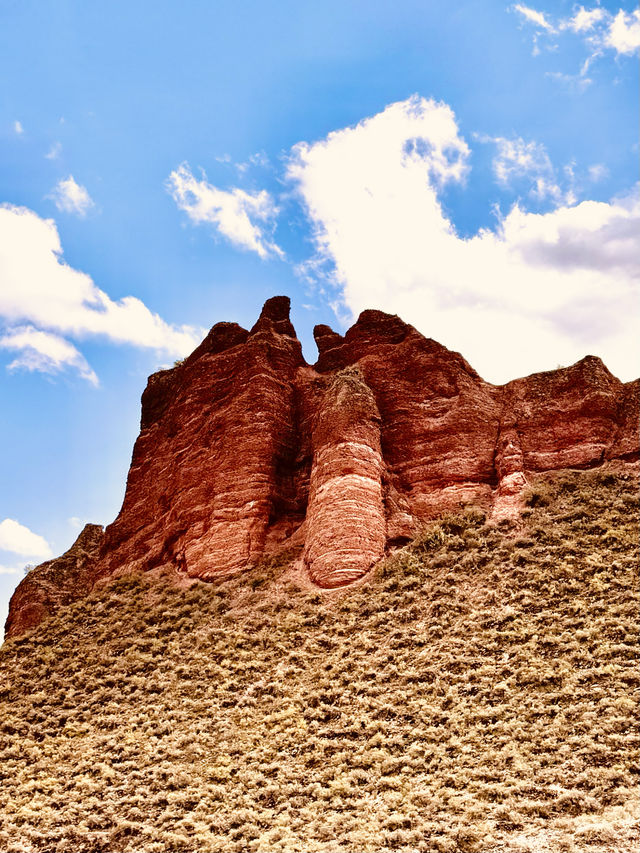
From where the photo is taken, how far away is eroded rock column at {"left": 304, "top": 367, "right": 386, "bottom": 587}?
2169cm

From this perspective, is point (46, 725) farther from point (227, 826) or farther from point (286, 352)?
point (286, 352)

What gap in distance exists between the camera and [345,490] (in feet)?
74.2

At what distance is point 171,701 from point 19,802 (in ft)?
13.8

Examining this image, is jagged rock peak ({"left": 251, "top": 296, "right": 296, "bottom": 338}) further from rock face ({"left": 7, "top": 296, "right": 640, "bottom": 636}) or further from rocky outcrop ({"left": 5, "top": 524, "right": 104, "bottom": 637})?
rocky outcrop ({"left": 5, "top": 524, "right": 104, "bottom": 637})

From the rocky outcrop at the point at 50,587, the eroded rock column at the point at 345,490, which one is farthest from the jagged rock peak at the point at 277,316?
the rocky outcrop at the point at 50,587

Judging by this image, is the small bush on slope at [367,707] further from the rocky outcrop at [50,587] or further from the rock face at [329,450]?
the rocky outcrop at [50,587]

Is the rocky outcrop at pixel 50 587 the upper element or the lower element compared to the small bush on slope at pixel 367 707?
upper

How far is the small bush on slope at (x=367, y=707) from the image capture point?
1248 centimetres

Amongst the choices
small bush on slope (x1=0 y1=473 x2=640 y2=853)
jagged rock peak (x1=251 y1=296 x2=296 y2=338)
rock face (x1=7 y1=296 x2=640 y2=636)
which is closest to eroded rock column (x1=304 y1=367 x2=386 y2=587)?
rock face (x1=7 y1=296 x2=640 y2=636)

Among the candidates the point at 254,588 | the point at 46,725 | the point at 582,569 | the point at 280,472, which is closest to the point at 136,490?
the point at 280,472

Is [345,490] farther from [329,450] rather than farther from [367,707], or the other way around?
[367,707]

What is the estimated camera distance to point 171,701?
744 inches

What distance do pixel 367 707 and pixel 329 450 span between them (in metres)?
9.67

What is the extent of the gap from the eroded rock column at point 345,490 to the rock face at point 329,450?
0.05 meters
